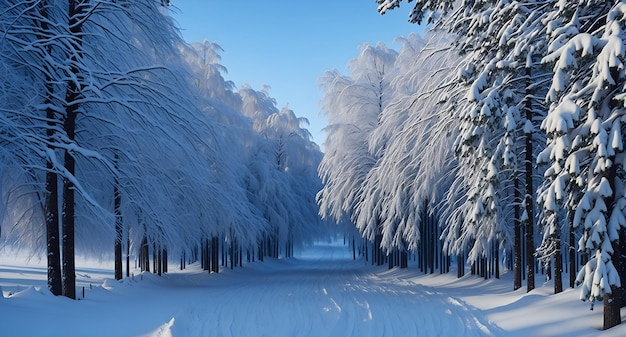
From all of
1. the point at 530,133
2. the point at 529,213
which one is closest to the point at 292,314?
the point at 529,213

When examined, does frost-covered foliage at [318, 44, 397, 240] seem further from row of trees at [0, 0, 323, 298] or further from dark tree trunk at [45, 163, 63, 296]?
dark tree trunk at [45, 163, 63, 296]

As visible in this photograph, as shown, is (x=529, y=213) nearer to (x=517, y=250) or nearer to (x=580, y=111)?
A: (x=517, y=250)

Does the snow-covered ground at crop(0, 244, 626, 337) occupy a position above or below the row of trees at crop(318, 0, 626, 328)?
below

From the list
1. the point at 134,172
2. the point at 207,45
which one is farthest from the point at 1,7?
the point at 207,45

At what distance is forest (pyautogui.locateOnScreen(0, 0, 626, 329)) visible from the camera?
26.5ft

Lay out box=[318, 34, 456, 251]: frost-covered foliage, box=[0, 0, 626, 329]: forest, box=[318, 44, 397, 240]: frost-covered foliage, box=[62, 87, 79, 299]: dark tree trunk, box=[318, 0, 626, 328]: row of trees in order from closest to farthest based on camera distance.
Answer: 1. box=[318, 0, 626, 328]: row of trees
2. box=[0, 0, 626, 329]: forest
3. box=[62, 87, 79, 299]: dark tree trunk
4. box=[318, 34, 456, 251]: frost-covered foliage
5. box=[318, 44, 397, 240]: frost-covered foliage

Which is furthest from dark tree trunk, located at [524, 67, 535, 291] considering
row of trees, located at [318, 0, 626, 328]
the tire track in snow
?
the tire track in snow

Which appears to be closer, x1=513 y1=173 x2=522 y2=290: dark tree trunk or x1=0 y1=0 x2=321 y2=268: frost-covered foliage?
x1=0 y1=0 x2=321 y2=268: frost-covered foliage

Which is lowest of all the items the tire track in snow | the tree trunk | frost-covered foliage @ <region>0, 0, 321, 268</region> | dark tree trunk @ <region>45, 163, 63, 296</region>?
the tire track in snow

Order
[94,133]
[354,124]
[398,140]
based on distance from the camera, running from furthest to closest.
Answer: [354,124]
[398,140]
[94,133]

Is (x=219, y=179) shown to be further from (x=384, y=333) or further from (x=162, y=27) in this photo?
(x=384, y=333)

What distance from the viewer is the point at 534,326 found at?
9461mm

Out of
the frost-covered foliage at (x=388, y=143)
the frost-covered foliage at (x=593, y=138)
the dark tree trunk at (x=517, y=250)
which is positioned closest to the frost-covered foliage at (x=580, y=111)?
the frost-covered foliage at (x=593, y=138)

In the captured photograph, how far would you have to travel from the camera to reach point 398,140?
1995cm
